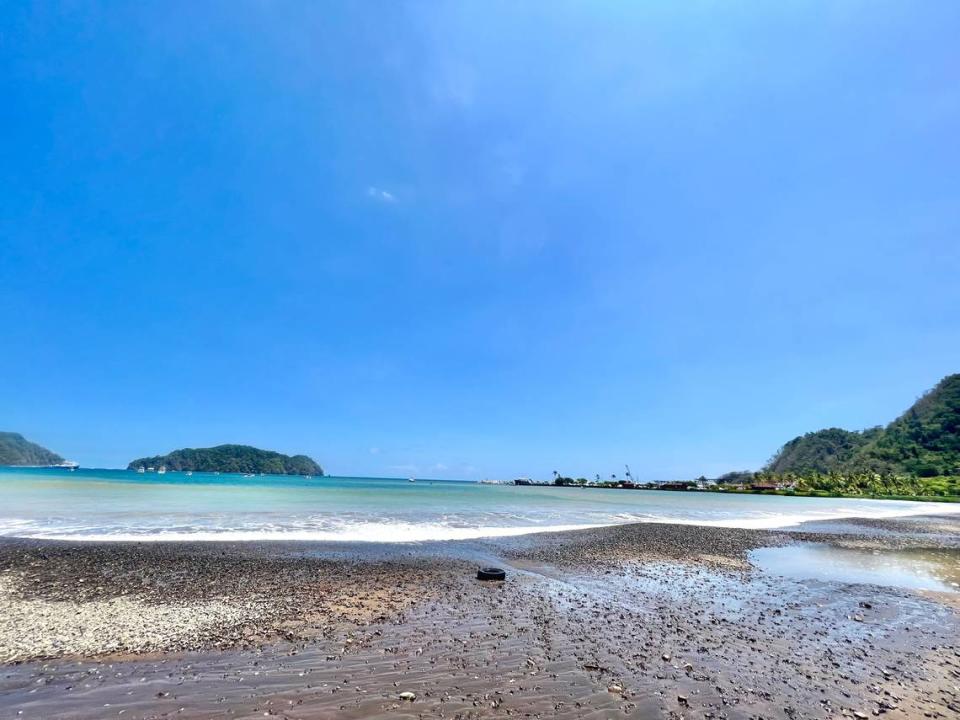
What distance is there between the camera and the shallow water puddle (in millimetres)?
16547

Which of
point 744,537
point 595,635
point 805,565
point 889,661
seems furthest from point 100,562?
point 744,537

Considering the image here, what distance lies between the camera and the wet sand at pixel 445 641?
641cm

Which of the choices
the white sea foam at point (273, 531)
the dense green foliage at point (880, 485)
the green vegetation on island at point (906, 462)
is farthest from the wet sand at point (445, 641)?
the dense green foliage at point (880, 485)

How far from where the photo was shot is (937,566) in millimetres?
20188

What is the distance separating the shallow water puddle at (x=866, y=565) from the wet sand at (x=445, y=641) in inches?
81.5

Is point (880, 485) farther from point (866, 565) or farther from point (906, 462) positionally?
point (866, 565)

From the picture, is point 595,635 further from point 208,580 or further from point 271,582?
point 208,580

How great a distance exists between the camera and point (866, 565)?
1973cm

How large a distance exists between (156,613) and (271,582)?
130 inches

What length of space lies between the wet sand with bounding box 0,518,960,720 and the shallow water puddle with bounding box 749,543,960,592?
81.5 inches

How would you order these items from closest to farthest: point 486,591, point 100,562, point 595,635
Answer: point 595,635, point 486,591, point 100,562

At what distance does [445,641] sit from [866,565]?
21084 millimetres

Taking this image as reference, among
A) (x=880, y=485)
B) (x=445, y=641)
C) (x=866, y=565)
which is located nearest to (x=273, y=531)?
(x=445, y=641)

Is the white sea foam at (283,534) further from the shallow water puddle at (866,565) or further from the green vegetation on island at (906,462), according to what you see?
the green vegetation on island at (906,462)
